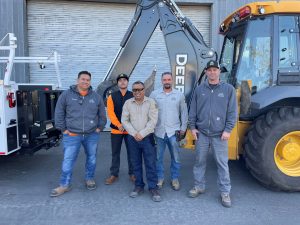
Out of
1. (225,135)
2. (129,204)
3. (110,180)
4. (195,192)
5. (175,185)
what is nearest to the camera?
(225,135)

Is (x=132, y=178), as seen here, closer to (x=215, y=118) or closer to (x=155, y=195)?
(x=155, y=195)

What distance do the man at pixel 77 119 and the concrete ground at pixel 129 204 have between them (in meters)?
0.40

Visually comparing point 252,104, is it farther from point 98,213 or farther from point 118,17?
point 118,17

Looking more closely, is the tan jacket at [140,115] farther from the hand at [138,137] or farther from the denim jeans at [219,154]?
the denim jeans at [219,154]

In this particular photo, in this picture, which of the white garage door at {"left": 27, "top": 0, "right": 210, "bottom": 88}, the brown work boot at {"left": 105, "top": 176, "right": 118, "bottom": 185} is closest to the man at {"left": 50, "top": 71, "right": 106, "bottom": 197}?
the brown work boot at {"left": 105, "top": 176, "right": 118, "bottom": 185}

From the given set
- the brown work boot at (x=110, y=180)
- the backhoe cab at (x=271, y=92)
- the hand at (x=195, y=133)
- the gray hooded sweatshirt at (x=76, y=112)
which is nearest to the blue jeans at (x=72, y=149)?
the gray hooded sweatshirt at (x=76, y=112)

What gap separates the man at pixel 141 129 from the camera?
163 inches

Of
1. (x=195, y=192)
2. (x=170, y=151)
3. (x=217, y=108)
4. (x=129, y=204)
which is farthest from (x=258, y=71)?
(x=129, y=204)

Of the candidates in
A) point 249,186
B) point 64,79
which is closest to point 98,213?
point 249,186

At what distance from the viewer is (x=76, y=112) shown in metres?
4.32

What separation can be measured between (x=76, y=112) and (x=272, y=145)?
258 centimetres

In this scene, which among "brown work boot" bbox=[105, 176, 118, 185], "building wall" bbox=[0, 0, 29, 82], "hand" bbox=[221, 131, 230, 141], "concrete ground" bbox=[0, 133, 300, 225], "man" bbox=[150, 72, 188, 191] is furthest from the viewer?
"building wall" bbox=[0, 0, 29, 82]

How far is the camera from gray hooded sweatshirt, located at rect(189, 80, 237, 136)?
3971mm

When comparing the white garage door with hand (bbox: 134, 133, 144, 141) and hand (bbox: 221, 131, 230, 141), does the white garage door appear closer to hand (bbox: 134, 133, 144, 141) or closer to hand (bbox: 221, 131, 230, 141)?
hand (bbox: 134, 133, 144, 141)
